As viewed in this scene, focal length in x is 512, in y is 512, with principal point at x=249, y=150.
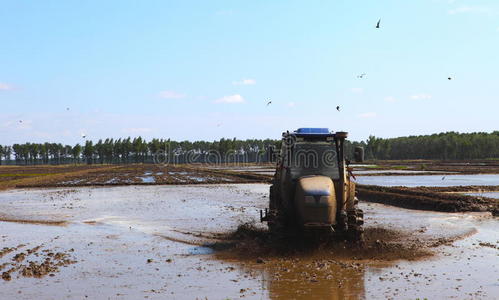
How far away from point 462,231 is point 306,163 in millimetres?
7752

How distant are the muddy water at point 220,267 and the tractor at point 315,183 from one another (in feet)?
2.81

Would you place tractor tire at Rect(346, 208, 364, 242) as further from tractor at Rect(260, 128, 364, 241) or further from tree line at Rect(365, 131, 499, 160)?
tree line at Rect(365, 131, 499, 160)

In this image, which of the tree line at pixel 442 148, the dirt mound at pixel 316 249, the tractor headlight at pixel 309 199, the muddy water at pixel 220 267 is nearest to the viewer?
the muddy water at pixel 220 267

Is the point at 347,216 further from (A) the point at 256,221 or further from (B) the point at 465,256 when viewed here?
(A) the point at 256,221

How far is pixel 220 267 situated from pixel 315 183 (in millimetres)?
3060

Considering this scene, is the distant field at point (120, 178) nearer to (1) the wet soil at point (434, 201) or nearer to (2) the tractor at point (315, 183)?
(1) the wet soil at point (434, 201)

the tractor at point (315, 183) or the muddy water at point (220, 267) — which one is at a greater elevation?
the tractor at point (315, 183)

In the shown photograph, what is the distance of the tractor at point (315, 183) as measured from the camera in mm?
12445

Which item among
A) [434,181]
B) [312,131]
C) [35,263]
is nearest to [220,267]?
[312,131]

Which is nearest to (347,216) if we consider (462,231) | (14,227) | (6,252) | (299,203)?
(299,203)

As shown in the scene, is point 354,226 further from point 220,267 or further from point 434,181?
point 434,181

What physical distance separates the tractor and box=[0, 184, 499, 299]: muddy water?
2.81 ft

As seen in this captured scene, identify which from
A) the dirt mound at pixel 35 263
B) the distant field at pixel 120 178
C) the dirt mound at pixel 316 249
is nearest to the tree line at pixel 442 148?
the distant field at pixel 120 178

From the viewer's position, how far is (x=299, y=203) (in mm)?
12367
